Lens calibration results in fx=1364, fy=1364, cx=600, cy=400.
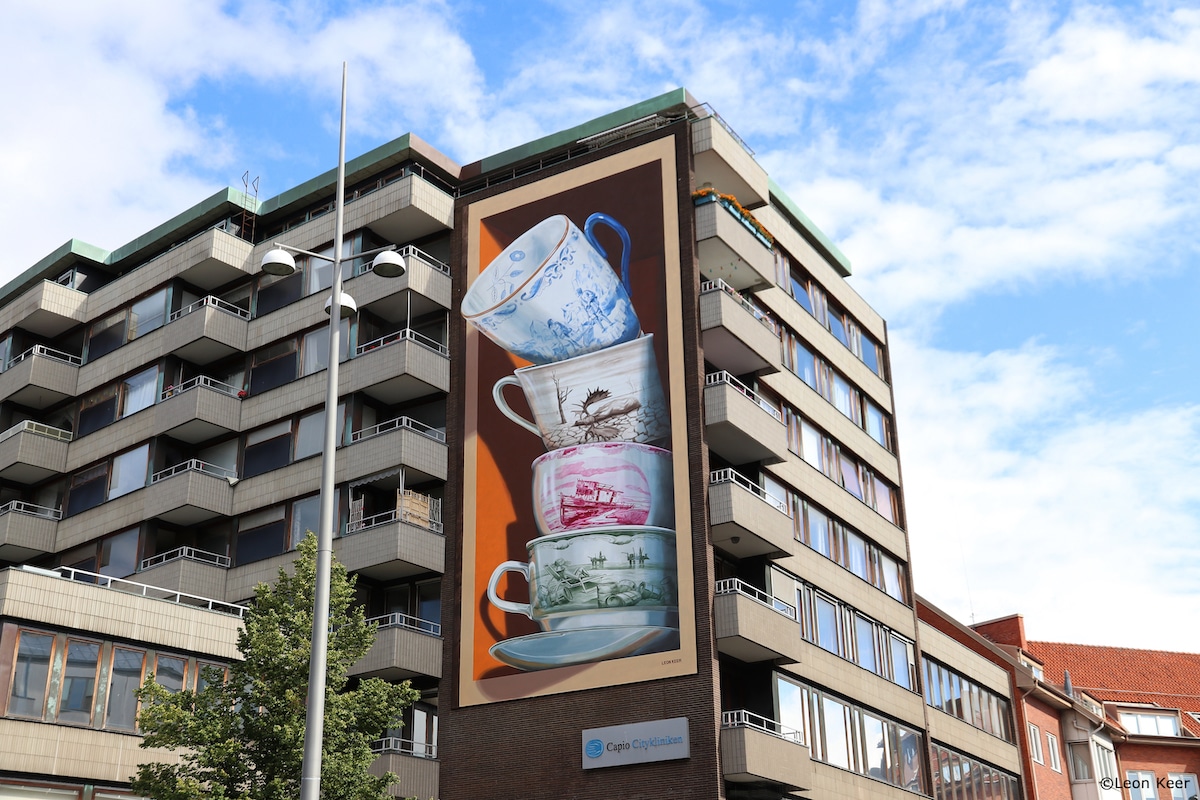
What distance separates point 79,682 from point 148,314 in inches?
909

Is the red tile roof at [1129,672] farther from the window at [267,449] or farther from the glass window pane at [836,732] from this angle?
the window at [267,449]

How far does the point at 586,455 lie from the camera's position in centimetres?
3897

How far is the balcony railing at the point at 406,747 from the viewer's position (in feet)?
126

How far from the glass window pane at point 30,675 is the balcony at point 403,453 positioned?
13.9m

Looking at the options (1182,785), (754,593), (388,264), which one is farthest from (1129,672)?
(388,264)

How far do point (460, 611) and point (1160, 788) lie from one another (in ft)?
151

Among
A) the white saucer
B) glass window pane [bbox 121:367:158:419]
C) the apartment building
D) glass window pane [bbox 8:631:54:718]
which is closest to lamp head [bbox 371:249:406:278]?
the apartment building

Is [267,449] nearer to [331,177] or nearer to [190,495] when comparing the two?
[190,495]

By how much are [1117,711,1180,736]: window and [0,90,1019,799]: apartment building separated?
21.8 m

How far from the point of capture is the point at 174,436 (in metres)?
47.3

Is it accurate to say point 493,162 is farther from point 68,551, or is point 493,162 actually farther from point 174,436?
point 68,551

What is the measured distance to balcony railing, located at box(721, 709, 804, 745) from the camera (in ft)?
117

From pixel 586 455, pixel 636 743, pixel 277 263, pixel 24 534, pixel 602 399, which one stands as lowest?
pixel 636 743

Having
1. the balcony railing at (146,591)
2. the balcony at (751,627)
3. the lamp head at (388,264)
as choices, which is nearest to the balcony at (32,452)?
the balcony railing at (146,591)
